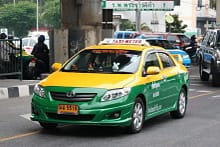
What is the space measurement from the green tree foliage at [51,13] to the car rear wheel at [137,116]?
209 ft

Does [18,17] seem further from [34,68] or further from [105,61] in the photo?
[105,61]

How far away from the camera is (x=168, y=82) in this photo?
10.2 metres

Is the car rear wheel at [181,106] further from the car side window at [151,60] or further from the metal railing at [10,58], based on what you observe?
the metal railing at [10,58]

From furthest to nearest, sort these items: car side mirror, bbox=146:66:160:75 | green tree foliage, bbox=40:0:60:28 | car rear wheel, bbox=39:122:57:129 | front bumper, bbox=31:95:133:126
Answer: green tree foliage, bbox=40:0:60:28 → car side mirror, bbox=146:66:160:75 → car rear wheel, bbox=39:122:57:129 → front bumper, bbox=31:95:133:126

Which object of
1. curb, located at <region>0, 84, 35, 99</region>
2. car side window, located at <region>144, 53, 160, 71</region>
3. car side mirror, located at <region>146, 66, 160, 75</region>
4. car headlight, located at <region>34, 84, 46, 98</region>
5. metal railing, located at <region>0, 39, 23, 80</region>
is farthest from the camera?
metal railing, located at <region>0, 39, 23, 80</region>

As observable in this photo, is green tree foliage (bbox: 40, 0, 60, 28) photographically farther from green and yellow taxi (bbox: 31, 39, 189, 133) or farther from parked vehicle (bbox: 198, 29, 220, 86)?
green and yellow taxi (bbox: 31, 39, 189, 133)

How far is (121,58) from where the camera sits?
962cm

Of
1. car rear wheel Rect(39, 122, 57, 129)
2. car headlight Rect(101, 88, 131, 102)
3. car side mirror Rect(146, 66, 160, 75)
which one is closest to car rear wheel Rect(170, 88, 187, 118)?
car side mirror Rect(146, 66, 160, 75)

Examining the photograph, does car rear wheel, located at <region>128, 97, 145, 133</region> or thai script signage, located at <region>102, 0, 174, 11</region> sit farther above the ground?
thai script signage, located at <region>102, 0, 174, 11</region>

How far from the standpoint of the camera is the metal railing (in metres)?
15.9

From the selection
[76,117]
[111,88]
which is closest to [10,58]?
[76,117]

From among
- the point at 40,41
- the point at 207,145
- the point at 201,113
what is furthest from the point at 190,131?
the point at 40,41

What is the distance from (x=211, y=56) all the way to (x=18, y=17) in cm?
6060

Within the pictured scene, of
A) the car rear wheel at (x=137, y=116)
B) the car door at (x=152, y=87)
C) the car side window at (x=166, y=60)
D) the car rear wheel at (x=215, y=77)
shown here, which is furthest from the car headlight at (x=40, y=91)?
the car rear wheel at (x=215, y=77)
